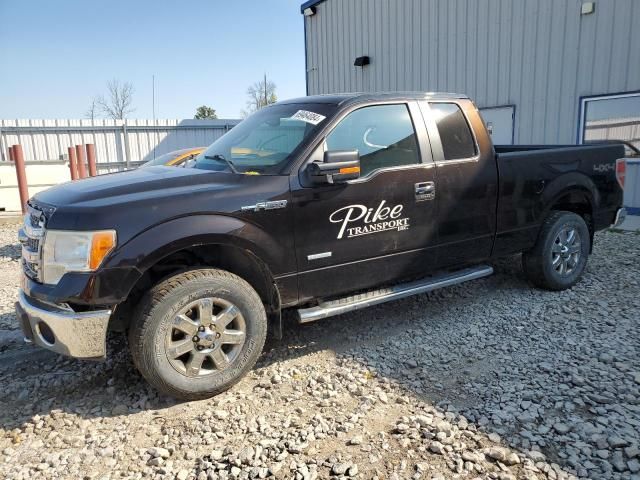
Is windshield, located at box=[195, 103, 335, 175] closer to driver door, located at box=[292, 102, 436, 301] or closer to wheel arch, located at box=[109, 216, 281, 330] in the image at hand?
driver door, located at box=[292, 102, 436, 301]

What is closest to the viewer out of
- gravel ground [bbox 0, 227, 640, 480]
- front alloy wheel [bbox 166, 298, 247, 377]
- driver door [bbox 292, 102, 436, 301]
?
gravel ground [bbox 0, 227, 640, 480]

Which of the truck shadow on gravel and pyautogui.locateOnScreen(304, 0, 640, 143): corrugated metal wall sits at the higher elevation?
pyautogui.locateOnScreen(304, 0, 640, 143): corrugated metal wall

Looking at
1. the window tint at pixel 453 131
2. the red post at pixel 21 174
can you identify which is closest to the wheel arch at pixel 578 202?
the window tint at pixel 453 131

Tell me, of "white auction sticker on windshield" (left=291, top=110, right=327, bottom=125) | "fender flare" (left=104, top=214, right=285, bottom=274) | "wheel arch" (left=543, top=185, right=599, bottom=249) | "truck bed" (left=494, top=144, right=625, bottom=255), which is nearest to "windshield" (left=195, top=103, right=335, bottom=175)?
"white auction sticker on windshield" (left=291, top=110, right=327, bottom=125)

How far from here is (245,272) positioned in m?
3.48

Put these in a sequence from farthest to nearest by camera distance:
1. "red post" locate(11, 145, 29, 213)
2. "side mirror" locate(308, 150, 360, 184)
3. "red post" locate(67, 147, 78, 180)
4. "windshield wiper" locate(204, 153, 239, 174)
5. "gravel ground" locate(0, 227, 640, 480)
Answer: "red post" locate(67, 147, 78, 180)
"red post" locate(11, 145, 29, 213)
"windshield wiper" locate(204, 153, 239, 174)
"side mirror" locate(308, 150, 360, 184)
"gravel ground" locate(0, 227, 640, 480)

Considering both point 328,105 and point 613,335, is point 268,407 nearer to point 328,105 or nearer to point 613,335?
point 328,105

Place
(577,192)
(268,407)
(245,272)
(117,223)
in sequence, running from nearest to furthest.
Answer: (117,223)
(268,407)
(245,272)
(577,192)

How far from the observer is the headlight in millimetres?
2812

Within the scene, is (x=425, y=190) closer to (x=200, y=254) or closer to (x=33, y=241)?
(x=200, y=254)

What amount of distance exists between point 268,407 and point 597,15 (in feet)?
29.7

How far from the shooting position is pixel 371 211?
3703mm

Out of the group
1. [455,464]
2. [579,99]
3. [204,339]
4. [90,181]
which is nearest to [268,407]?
[204,339]

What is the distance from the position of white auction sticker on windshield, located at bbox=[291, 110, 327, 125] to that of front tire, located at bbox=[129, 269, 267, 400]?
4.32ft
